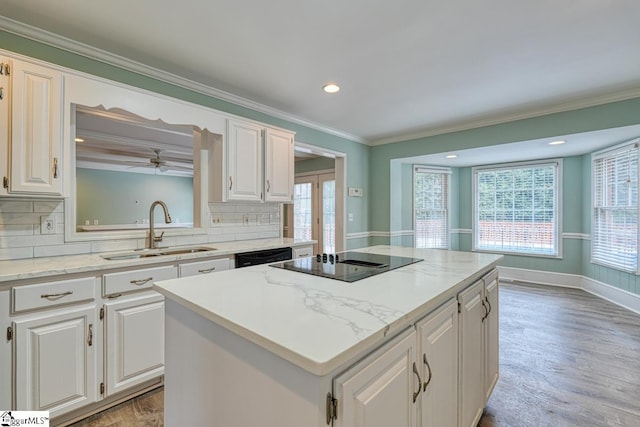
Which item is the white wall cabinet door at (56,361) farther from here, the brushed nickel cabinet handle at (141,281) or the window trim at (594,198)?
the window trim at (594,198)

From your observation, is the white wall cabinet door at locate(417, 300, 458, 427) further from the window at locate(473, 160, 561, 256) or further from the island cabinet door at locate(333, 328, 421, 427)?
the window at locate(473, 160, 561, 256)

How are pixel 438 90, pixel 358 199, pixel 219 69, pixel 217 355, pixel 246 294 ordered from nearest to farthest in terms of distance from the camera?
pixel 217 355 → pixel 246 294 → pixel 219 69 → pixel 438 90 → pixel 358 199

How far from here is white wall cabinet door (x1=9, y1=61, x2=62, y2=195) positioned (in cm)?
179

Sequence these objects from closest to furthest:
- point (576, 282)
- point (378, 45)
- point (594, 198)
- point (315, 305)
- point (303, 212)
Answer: point (315, 305), point (378, 45), point (594, 198), point (576, 282), point (303, 212)

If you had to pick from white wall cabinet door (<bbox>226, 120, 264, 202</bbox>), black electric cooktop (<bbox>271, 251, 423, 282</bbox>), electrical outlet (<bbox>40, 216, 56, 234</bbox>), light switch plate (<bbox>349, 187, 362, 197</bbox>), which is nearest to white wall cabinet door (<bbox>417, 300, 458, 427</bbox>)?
black electric cooktop (<bbox>271, 251, 423, 282</bbox>)

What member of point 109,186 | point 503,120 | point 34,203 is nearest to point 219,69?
point 34,203

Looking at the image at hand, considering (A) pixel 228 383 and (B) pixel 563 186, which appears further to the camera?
(B) pixel 563 186

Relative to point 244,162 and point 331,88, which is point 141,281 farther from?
point 331,88

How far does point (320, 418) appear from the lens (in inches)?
27.6

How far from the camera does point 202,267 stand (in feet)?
7.80

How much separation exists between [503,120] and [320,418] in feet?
13.9

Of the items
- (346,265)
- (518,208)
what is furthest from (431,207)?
(346,265)

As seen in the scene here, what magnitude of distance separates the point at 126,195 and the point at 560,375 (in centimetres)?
878

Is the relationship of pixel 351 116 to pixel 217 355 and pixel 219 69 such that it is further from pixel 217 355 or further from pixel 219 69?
pixel 217 355
